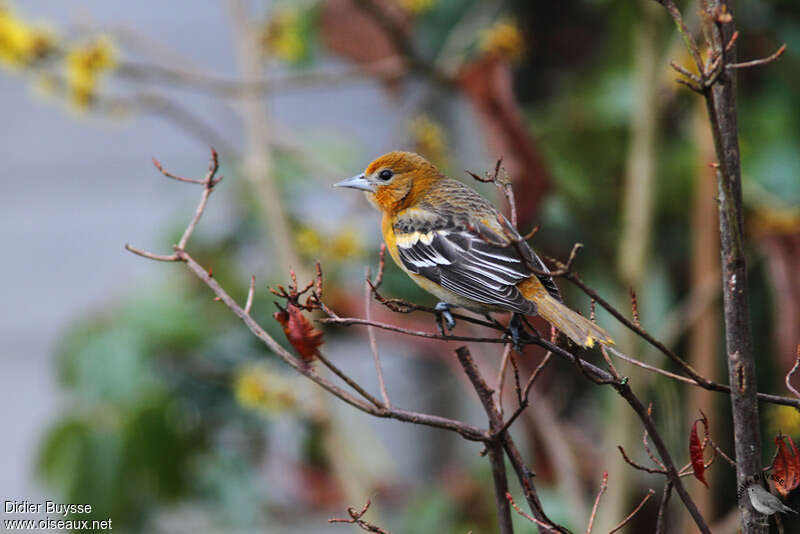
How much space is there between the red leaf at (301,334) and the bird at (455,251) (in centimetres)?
28

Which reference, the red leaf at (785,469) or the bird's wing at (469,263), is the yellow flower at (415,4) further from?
the red leaf at (785,469)

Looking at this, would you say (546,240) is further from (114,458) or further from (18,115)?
(18,115)

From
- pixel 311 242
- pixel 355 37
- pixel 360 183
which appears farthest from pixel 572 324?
pixel 355 37

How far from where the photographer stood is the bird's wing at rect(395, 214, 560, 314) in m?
1.28

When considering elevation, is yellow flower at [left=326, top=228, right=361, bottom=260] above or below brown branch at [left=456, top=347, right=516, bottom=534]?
below

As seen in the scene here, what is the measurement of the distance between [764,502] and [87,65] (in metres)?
1.67

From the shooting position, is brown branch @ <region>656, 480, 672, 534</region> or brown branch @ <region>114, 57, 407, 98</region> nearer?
brown branch @ <region>656, 480, 672, 534</region>

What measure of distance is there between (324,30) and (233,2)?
0.92 feet

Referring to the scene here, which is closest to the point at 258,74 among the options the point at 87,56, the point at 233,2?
the point at 233,2

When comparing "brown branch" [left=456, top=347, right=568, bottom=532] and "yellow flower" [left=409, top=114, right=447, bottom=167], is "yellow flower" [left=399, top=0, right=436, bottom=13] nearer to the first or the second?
"yellow flower" [left=409, top=114, right=447, bottom=167]

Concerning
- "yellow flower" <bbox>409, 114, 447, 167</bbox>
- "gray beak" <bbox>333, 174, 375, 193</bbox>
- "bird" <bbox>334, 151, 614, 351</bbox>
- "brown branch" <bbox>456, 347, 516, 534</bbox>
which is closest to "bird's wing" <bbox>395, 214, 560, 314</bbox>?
"bird" <bbox>334, 151, 614, 351</bbox>

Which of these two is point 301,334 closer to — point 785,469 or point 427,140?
point 785,469

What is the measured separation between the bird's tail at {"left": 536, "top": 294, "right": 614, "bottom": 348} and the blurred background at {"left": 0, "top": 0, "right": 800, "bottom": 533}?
1.00 feet

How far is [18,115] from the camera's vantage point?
4340mm
